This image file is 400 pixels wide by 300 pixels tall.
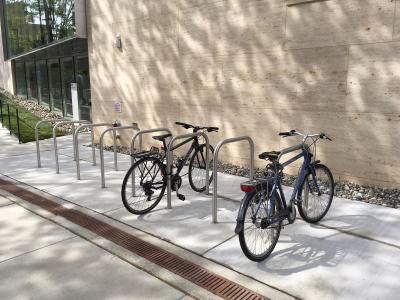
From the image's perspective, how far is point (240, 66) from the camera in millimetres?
6434

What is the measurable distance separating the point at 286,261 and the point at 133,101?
606 centimetres

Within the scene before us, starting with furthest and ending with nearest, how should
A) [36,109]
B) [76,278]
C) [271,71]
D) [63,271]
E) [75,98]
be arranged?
[36,109]
[75,98]
[271,71]
[63,271]
[76,278]

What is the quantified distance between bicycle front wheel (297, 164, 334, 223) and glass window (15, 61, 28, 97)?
17799 millimetres

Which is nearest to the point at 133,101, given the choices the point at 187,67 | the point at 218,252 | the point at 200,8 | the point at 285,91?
the point at 187,67

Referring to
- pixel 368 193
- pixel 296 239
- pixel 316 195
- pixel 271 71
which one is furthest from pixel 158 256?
pixel 271 71

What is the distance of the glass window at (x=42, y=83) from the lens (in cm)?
1590

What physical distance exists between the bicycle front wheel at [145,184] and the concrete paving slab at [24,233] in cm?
86

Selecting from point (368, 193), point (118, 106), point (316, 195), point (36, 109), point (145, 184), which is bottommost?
point (368, 193)

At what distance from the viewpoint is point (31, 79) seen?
17891 millimetres

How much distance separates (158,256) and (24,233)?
5.30 ft

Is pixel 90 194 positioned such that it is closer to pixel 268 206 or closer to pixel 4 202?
pixel 4 202

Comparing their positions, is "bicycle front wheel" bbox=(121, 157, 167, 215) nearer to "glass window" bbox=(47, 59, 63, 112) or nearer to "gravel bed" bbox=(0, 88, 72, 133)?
"gravel bed" bbox=(0, 88, 72, 133)

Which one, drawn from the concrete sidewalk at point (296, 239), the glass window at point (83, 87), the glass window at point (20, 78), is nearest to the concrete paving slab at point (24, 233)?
the concrete sidewalk at point (296, 239)

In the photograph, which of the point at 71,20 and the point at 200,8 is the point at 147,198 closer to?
the point at 200,8
